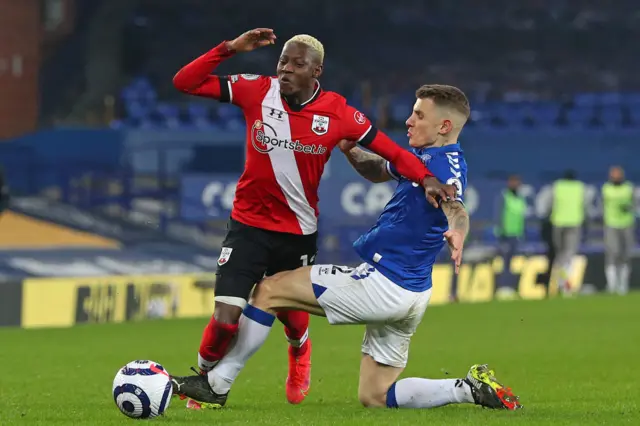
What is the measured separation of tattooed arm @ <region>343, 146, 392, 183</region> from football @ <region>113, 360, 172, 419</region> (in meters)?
1.64

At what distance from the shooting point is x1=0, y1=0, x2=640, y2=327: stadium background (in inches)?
779

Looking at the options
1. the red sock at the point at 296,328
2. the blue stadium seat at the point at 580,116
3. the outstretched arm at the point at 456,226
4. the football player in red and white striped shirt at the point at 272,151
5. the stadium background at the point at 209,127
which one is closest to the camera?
the outstretched arm at the point at 456,226

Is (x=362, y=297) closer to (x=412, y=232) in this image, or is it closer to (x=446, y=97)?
(x=412, y=232)

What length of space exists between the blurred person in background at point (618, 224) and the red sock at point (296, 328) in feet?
46.3

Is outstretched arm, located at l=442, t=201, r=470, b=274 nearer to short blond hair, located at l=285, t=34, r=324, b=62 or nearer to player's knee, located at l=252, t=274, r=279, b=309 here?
player's knee, located at l=252, t=274, r=279, b=309

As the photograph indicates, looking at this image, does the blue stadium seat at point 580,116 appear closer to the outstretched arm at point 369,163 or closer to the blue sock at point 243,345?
the outstretched arm at point 369,163

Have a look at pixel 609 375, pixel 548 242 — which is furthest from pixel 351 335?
pixel 548 242

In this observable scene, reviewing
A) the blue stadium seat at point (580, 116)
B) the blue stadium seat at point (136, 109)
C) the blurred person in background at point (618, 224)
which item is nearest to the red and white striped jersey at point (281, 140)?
the blurred person in background at point (618, 224)

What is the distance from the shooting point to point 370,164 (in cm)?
681

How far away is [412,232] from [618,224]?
1481 cm

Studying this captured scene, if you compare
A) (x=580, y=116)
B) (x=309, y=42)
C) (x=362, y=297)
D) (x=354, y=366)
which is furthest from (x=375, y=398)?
(x=580, y=116)

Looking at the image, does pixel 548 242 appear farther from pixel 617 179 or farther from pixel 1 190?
pixel 1 190

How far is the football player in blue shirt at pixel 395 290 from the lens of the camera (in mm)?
6312

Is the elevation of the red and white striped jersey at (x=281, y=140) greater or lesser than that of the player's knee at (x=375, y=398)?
greater
